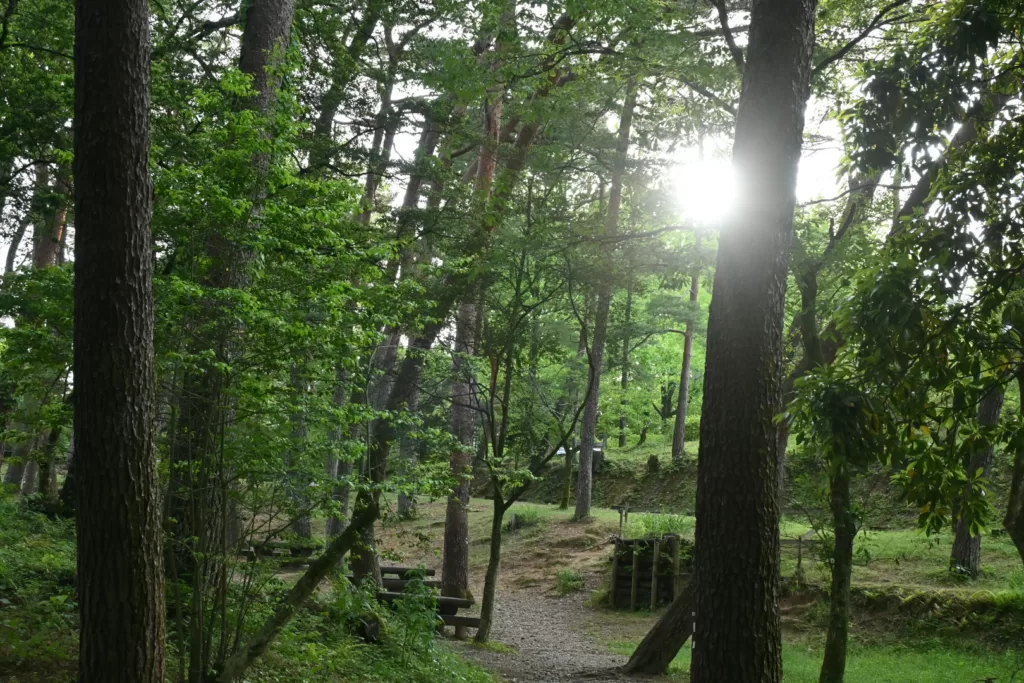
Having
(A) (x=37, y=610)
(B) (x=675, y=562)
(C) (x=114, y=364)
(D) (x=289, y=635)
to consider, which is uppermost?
(C) (x=114, y=364)

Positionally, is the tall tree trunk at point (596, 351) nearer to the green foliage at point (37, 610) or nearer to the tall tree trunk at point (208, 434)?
the green foliage at point (37, 610)

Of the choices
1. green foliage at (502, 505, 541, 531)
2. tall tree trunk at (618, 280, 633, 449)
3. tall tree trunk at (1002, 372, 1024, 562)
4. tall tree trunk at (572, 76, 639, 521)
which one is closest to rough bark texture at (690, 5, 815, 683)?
tall tree trunk at (1002, 372, 1024, 562)

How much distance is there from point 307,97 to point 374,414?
26.4 feet

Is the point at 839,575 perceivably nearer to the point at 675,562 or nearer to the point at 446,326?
the point at 446,326

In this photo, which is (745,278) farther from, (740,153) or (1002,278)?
(1002,278)

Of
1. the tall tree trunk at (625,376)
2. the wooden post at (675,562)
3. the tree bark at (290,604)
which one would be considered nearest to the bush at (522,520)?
the tall tree trunk at (625,376)

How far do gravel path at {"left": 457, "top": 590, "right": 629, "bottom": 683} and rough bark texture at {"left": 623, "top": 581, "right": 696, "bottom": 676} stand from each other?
0.39 metres

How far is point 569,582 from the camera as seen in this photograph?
18828 mm

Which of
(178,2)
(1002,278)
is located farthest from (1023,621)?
(178,2)

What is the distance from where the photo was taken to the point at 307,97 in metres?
13.6

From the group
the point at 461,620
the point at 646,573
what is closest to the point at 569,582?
the point at 646,573

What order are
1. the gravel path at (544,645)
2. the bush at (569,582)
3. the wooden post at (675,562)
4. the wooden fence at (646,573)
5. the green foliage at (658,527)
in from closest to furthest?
the gravel path at (544,645) → the wooden post at (675,562) → the wooden fence at (646,573) → the bush at (569,582) → the green foliage at (658,527)

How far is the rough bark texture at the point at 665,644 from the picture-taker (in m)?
11.1

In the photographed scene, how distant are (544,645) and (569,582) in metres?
5.45
